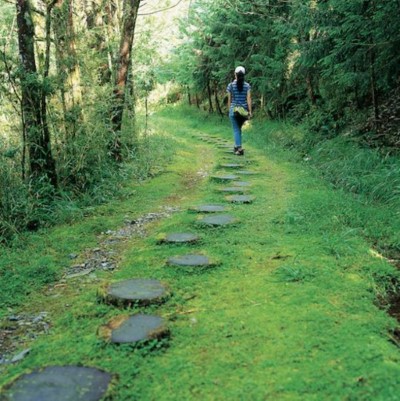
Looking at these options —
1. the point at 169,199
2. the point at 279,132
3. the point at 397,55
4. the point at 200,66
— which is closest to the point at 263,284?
the point at 169,199

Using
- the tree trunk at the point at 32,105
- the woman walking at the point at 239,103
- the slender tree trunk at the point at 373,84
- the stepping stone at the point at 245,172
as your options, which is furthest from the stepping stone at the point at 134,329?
the woman walking at the point at 239,103

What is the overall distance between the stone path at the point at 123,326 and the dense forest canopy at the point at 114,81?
133 centimetres

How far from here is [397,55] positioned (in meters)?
7.18

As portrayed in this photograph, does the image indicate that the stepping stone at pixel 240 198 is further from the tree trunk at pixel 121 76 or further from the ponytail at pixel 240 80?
the ponytail at pixel 240 80

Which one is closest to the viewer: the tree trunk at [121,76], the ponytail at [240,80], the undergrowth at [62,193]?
the undergrowth at [62,193]

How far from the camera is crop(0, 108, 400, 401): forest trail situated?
1984 millimetres

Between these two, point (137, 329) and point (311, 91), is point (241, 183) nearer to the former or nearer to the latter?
point (137, 329)

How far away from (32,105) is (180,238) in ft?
7.84

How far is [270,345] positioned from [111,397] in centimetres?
85

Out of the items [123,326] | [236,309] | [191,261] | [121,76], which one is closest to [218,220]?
[191,261]

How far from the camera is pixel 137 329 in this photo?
2443mm

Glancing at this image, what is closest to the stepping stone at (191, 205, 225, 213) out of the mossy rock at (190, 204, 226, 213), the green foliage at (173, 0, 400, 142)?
the mossy rock at (190, 204, 226, 213)

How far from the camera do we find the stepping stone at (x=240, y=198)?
5.55 meters

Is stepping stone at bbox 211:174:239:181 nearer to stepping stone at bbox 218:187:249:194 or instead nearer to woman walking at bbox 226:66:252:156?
stepping stone at bbox 218:187:249:194
